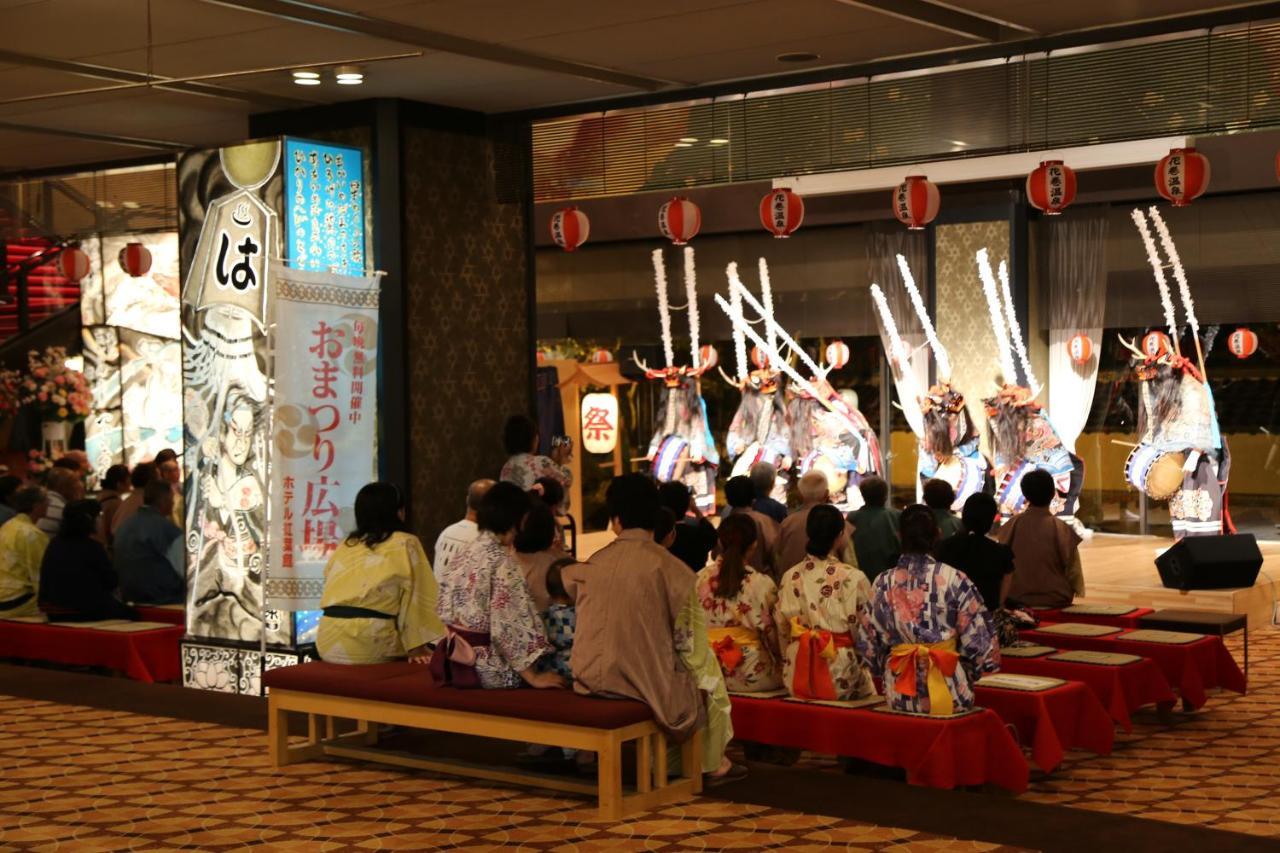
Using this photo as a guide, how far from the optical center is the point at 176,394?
12273mm

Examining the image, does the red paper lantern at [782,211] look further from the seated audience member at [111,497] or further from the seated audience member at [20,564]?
the seated audience member at [20,564]

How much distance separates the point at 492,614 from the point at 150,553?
374 centimetres

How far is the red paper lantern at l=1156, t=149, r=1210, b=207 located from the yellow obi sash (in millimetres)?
3559

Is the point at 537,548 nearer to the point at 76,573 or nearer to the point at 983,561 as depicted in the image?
the point at 983,561

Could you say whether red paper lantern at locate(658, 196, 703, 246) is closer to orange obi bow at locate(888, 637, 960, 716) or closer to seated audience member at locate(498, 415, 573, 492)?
seated audience member at locate(498, 415, 573, 492)

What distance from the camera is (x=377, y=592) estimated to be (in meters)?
5.54

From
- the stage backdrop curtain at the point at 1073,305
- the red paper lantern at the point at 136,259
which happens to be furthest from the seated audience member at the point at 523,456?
the stage backdrop curtain at the point at 1073,305

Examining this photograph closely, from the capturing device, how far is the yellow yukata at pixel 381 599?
554 centimetres

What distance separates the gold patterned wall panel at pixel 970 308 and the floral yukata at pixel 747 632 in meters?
8.00

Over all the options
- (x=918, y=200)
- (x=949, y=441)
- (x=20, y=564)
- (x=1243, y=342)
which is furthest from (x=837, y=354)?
(x=20, y=564)

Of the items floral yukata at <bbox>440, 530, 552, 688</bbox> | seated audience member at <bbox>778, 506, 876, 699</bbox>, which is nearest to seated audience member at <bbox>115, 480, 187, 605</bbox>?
floral yukata at <bbox>440, 530, 552, 688</bbox>

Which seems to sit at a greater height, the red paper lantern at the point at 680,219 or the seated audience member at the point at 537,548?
the red paper lantern at the point at 680,219

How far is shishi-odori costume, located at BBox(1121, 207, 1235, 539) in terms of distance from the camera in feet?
39.4

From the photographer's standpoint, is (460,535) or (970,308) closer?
(460,535)
